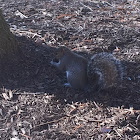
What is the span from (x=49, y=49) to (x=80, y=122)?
6.86ft

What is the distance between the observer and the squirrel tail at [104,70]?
414 cm

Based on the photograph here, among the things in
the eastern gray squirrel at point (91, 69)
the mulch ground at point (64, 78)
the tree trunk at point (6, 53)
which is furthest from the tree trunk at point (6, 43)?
the eastern gray squirrel at point (91, 69)

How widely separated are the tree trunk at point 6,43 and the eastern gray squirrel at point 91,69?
2.38 feet

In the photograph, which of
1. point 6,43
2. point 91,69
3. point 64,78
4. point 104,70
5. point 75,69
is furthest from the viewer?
point 64,78

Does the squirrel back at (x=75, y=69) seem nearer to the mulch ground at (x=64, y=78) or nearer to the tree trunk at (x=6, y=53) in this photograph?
the mulch ground at (x=64, y=78)

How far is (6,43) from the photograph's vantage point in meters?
4.68

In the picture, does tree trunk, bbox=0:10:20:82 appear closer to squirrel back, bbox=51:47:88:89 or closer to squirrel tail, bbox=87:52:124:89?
squirrel back, bbox=51:47:88:89

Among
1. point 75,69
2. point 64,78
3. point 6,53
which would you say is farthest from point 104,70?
point 6,53

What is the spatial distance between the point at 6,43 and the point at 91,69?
1.52 meters

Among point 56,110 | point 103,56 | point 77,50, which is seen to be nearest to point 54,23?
point 77,50

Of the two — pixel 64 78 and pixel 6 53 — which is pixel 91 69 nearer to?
pixel 64 78

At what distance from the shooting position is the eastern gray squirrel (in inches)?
163

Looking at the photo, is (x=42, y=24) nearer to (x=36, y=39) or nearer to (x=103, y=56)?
(x=36, y=39)

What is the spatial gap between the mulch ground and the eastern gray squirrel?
142 millimetres
